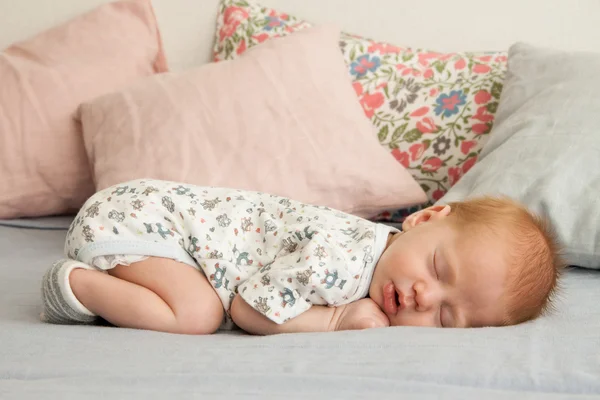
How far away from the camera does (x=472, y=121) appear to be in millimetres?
1744

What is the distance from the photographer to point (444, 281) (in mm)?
1069

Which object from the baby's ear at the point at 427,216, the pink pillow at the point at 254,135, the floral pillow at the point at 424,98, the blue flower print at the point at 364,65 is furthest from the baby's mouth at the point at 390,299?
the blue flower print at the point at 364,65

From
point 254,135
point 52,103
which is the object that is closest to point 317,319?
point 254,135

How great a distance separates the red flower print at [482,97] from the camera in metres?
1.76

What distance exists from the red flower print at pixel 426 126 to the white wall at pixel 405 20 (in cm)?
31

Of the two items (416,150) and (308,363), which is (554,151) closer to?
(416,150)

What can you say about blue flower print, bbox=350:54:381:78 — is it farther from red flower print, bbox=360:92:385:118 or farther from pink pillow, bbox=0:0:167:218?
pink pillow, bbox=0:0:167:218

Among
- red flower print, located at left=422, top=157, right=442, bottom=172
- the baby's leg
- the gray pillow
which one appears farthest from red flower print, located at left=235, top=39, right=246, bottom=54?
the baby's leg

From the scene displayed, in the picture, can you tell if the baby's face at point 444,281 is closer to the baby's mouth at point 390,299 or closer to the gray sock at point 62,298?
the baby's mouth at point 390,299

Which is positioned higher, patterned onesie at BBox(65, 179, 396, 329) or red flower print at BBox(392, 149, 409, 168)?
patterned onesie at BBox(65, 179, 396, 329)

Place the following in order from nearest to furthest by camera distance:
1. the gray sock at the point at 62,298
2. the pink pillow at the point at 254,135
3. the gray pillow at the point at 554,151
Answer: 1. the gray sock at the point at 62,298
2. the gray pillow at the point at 554,151
3. the pink pillow at the point at 254,135

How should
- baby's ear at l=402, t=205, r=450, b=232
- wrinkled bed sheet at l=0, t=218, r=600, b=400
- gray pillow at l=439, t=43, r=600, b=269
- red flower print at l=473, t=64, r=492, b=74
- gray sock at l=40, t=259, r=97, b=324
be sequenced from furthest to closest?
red flower print at l=473, t=64, r=492, b=74 → gray pillow at l=439, t=43, r=600, b=269 → baby's ear at l=402, t=205, r=450, b=232 → gray sock at l=40, t=259, r=97, b=324 → wrinkled bed sheet at l=0, t=218, r=600, b=400

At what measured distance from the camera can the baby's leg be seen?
3.42 feet

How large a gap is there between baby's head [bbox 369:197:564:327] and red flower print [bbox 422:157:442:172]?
0.63 meters
